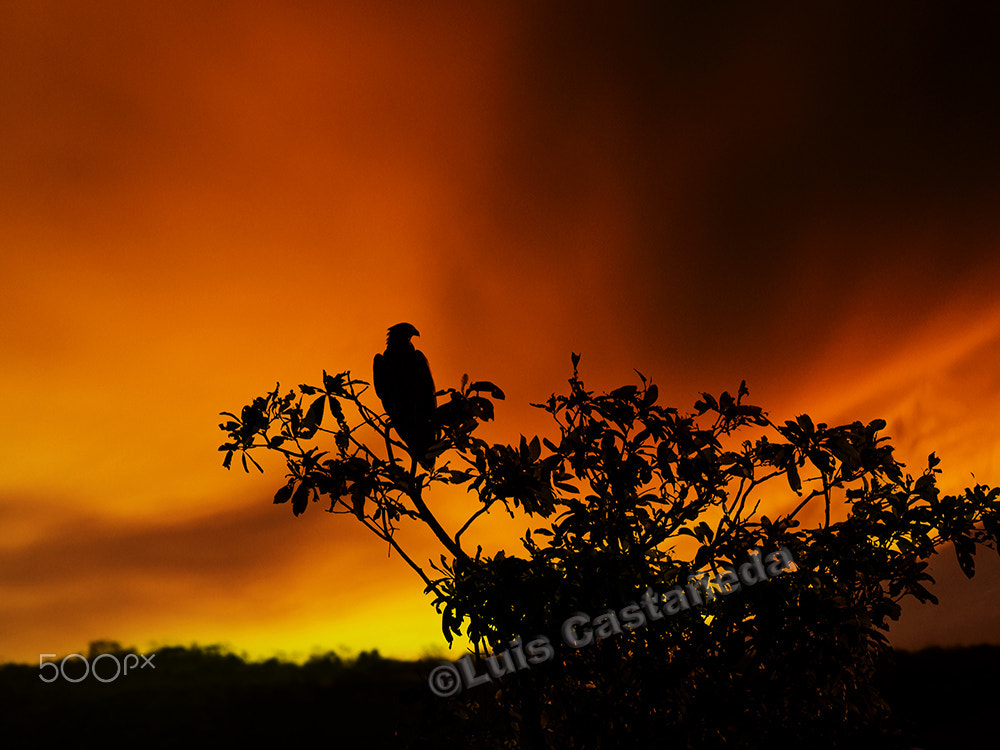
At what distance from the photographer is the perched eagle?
14.4ft

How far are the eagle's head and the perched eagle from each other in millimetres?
216

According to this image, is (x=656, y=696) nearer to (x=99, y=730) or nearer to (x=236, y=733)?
(x=236, y=733)

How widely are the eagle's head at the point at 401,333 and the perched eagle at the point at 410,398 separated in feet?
0.71

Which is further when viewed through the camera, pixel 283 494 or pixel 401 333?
pixel 401 333

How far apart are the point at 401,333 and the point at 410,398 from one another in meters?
0.68

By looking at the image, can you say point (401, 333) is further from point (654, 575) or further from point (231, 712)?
point (231, 712)

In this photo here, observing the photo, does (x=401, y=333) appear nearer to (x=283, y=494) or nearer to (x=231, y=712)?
(x=283, y=494)

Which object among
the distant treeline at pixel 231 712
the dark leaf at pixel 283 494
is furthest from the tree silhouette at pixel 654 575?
the distant treeline at pixel 231 712

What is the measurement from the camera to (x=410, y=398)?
4.44 meters

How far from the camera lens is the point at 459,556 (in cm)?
408

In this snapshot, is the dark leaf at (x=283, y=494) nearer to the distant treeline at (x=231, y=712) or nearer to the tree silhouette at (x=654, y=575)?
the tree silhouette at (x=654, y=575)

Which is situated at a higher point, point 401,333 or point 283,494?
point 401,333

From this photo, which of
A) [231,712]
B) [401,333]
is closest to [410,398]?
[401,333]

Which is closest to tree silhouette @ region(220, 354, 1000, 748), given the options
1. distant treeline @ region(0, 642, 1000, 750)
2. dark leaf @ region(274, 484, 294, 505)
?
dark leaf @ region(274, 484, 294, 505)
